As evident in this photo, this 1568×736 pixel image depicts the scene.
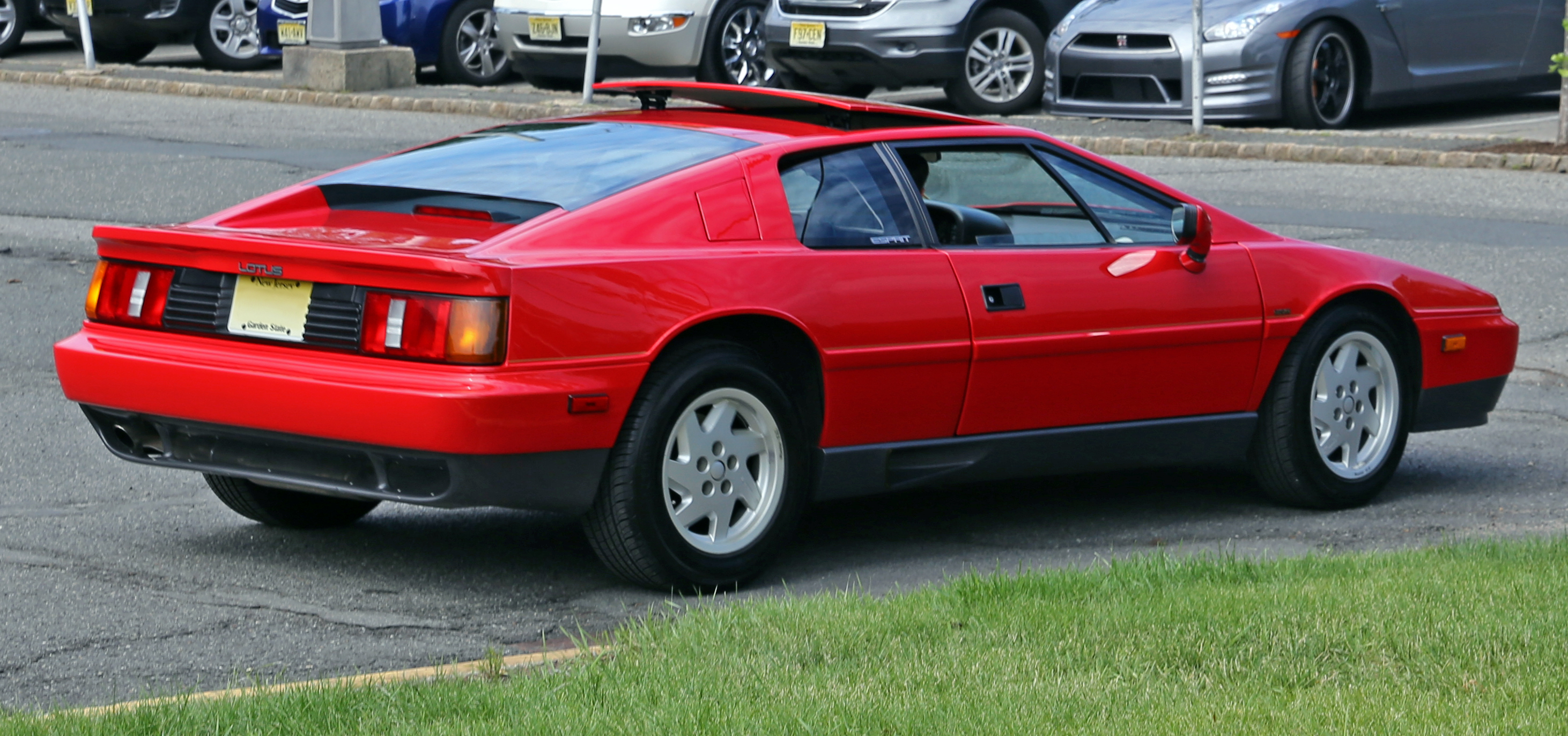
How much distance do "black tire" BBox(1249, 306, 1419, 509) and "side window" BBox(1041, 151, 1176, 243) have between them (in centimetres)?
57

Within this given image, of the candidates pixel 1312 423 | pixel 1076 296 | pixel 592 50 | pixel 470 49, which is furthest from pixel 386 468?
pixel 470 49

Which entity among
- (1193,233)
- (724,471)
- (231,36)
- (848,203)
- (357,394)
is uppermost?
(848,203)

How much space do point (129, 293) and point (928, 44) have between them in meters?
12.1

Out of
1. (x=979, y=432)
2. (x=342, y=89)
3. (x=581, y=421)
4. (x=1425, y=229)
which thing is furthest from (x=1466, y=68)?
(x=581, y=421)

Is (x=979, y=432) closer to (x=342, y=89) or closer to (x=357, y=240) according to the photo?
(x=357, y=240)

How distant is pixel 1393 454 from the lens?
6562 mm

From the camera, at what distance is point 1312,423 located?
639 centimetres

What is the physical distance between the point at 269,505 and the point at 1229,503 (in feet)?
9.86

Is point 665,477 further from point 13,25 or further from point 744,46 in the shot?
point 13,25

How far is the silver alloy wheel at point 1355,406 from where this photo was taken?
642cm

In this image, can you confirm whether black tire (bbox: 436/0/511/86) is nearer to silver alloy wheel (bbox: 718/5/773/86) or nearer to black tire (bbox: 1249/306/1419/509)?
silver alloy wheel (bbox: 718/5/773/86)

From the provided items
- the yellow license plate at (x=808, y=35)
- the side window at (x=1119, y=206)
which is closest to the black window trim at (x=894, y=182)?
the side window at (x=1119, y=206)

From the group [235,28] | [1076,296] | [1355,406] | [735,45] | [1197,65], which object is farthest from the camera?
[235,28]

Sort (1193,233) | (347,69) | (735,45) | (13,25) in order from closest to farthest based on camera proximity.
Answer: (1193,233)
(735,45)
(347,69)
(13,25)
